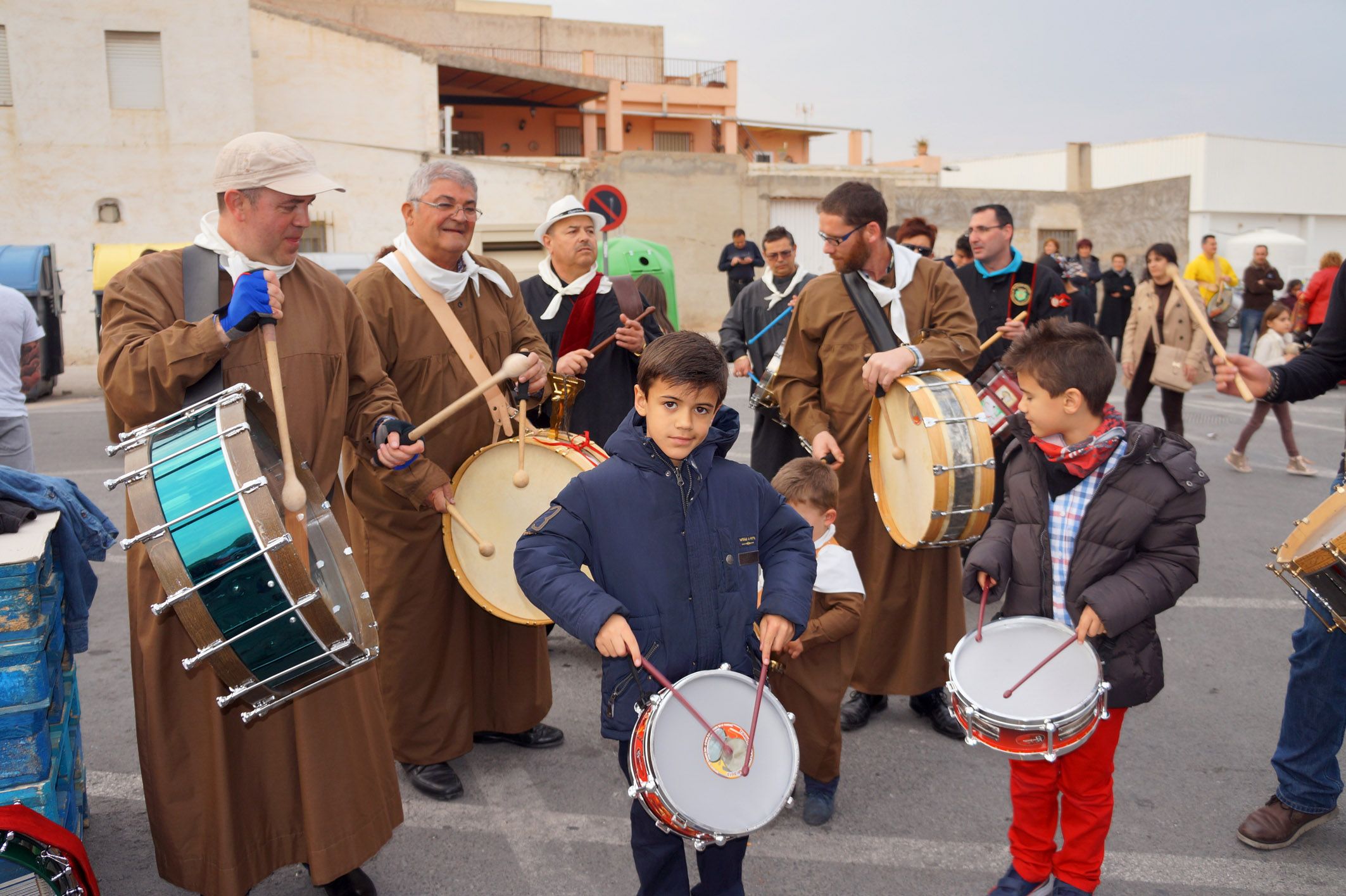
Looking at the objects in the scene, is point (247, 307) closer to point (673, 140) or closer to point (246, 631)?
point (246, 631)

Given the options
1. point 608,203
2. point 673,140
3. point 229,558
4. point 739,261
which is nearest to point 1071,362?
point 229,558

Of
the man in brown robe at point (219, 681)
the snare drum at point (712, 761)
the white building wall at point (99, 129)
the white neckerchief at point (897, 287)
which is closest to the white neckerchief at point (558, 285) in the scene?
the white neckerchief at point (897, 287)

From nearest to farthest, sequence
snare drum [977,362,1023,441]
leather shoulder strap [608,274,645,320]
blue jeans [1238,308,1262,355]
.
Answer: snare drum [977,362,1023,441]
leather shoulder strap [608,274,645,320]
blue jeans [1238,308,1262,355]

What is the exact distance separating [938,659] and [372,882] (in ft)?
8.09

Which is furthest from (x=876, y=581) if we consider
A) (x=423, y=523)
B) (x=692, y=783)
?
(x=692, y=783)

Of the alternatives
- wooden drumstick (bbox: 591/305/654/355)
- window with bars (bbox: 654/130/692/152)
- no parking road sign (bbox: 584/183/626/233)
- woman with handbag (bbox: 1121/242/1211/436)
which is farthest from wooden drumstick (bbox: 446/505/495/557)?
window with bars (bbox: 654/130/692/152)

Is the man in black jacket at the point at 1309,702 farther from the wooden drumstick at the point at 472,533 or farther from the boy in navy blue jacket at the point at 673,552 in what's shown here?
the wooden drumstick at the point at 472,533

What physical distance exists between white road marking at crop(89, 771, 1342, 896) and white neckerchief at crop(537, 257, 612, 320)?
2372 mm

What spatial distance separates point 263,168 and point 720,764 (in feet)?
6.83

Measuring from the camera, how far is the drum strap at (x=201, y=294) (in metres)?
2.96

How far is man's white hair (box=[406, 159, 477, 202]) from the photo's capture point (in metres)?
4.01

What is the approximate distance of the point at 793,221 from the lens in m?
27.1

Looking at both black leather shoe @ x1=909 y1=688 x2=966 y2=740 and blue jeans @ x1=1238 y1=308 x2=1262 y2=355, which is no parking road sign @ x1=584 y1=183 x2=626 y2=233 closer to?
black leather shoe @ x1=909 y1=688 x2=966 y2=740

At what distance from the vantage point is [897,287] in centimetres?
454
